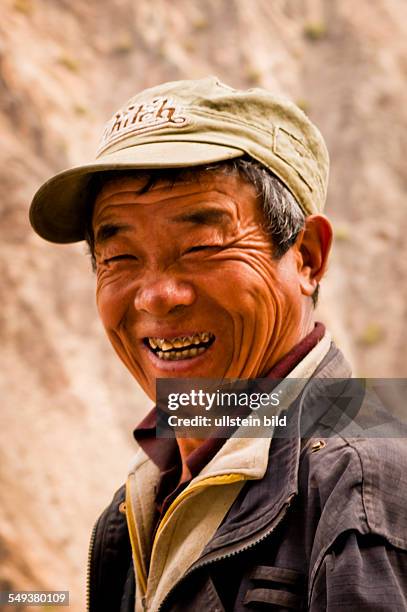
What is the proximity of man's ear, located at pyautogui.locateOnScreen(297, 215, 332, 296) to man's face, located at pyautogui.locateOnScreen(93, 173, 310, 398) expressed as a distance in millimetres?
50

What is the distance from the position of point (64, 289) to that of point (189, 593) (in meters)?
8.62

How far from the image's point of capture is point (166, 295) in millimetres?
1956

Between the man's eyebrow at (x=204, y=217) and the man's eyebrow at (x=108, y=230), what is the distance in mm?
161

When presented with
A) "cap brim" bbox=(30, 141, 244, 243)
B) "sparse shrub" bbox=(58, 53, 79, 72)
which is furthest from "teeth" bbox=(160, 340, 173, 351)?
"sparse shrub" bbox=(58, 53, 79, 72)

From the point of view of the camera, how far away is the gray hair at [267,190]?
1.99 meters

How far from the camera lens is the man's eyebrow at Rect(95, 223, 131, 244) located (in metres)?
2.05

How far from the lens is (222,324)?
2.00m

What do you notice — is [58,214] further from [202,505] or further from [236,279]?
[202,505]

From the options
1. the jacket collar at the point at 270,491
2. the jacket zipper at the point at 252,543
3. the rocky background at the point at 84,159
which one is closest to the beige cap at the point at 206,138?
the jacket collar at the point at 270,491

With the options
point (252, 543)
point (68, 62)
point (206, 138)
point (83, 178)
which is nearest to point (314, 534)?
Result: point (252, 543)

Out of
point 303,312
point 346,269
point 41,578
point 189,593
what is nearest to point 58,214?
point 303,312

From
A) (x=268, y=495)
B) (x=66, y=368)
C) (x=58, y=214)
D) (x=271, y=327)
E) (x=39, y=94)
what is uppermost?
(x=39, y=94)

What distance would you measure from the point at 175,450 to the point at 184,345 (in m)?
0.51

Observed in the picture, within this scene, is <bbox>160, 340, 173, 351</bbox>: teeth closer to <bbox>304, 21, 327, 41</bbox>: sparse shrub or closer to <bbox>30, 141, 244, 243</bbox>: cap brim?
<bbox>30, 141, 244, 243</bbox>: cap brim
